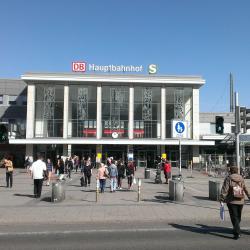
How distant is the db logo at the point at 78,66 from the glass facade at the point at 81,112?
7.77 feet

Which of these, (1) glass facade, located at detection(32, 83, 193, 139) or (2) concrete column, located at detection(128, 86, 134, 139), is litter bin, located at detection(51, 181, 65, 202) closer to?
(1) glass facade, located at detection(32, 83, 193, 139)

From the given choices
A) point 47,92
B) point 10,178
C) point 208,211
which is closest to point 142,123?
point 47,92

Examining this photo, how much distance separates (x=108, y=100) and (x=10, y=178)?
34.9 meters

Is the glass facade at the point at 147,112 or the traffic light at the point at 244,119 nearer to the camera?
the traffic light at the point at 244,119

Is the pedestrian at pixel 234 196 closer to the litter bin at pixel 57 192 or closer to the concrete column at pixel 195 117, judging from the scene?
the litter bin at pixel 57 192

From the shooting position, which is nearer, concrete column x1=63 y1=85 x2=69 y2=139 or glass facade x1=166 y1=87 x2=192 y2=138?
concrete column x1=63 y1=85 x2=69 y2=139

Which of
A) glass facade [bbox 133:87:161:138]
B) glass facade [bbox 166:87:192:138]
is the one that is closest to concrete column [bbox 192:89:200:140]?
glass facade [bbox 166:87:192:138]

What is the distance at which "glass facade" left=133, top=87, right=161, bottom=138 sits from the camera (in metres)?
57.8

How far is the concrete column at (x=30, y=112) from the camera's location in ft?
185

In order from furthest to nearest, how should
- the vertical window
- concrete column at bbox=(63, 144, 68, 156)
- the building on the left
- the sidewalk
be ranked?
the vertical window
the building on the left
concrete column at bbox=(63, 144, 68, 156)
the sidewalk

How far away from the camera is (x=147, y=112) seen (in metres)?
58.2

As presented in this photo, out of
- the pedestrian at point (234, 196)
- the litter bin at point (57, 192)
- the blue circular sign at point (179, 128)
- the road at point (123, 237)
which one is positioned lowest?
the road at point (123, 237)

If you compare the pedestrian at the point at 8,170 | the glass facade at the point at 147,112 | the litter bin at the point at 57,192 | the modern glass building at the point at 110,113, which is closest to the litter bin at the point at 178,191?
the litter bin at the point at 57,192

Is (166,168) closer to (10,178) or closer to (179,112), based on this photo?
(10,178)
